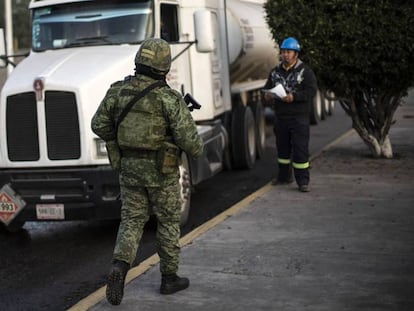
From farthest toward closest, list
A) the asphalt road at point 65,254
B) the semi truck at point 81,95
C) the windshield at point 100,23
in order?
1. the windshield at point 100,23
2. the semi truck at point 81,95
3. the asphalt road at point 65,254

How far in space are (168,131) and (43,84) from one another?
2637 mm

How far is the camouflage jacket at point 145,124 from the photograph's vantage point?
5.07 m

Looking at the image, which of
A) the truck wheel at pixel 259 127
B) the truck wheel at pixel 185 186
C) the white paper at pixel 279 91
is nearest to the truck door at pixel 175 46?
the truck wheel at pixel 185 186

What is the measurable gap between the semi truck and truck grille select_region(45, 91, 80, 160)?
1 cm

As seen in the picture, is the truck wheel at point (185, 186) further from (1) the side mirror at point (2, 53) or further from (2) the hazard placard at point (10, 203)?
(1) the side mirror at point (2, 53)

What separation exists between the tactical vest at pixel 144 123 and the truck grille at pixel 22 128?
8.60ft

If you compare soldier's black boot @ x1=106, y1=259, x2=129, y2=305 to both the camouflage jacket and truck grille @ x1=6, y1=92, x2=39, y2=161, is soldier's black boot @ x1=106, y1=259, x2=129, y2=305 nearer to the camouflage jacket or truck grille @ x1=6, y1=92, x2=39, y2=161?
the camouflage jacket

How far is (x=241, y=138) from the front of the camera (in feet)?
38.8

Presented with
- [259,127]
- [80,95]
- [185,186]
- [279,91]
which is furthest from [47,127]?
[259,127]

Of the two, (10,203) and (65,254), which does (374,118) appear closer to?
(65,254)

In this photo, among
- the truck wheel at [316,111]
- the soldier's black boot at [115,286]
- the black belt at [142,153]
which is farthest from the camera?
the truck wheel at [316,111]

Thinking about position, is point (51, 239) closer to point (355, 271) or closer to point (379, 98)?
point (355, 271)

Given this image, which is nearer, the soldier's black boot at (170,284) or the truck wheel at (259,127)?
the soldier's black boot at (170,284)

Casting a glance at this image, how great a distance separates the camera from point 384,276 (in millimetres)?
5602
